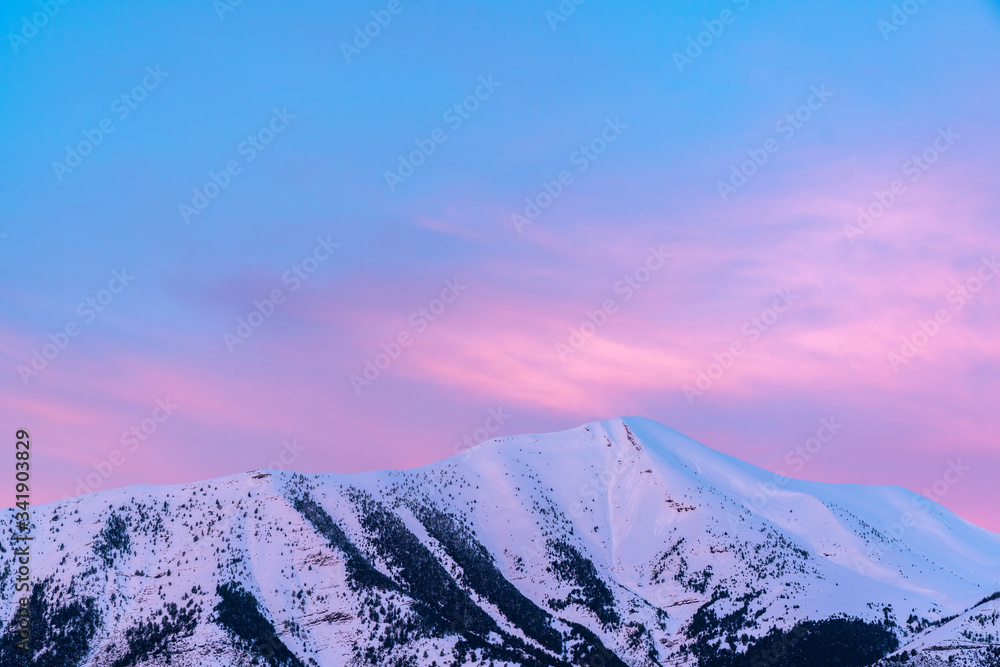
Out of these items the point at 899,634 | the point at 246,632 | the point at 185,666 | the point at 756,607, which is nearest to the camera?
the point at 185,666

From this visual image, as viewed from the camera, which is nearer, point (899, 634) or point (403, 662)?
point (403, 662)

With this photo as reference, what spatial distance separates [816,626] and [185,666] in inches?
4130

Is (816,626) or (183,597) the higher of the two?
(183,597)

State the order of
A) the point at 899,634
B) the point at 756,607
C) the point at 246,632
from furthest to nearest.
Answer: the point at 756,607 → the point at 899,634 → the point at 246,632

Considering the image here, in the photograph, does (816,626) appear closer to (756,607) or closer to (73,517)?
(756,607)

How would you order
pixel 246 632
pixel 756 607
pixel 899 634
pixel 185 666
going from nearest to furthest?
pixel 185 666 < pixel 246 632 < pixel 899 634 < pixel 756 607

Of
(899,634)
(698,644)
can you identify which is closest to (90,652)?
(698,644)

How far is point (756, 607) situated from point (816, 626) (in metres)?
13.4

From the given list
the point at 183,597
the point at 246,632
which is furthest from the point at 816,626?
the point at 183,597

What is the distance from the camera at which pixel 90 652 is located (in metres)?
161

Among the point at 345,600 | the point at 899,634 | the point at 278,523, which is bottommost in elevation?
the point at 899,634

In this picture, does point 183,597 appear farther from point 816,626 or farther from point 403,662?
point 816,626

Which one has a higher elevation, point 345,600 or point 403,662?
point 345,600

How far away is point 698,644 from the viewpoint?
186000mm
